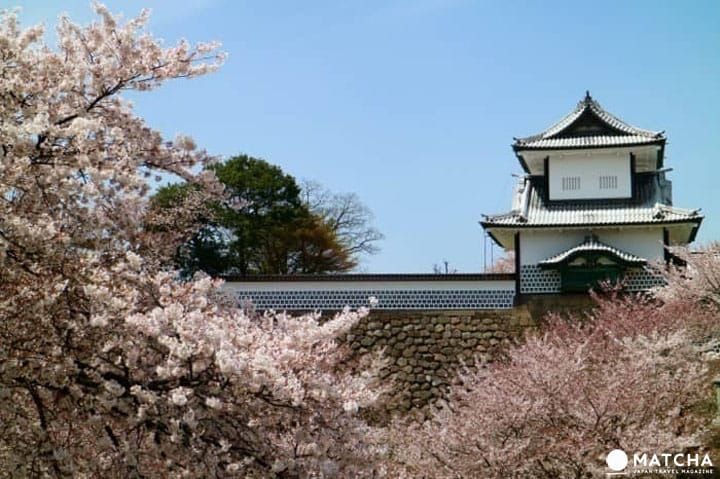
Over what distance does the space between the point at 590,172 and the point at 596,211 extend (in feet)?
2.72

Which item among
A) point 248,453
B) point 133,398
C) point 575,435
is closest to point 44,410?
point 133,398

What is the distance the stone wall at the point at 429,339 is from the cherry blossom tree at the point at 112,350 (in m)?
9.48

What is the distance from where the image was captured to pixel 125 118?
16.3 ft

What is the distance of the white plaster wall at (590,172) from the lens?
1550cm

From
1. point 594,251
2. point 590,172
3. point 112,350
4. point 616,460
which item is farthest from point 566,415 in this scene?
point 590,172

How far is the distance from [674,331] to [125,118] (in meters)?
8.32

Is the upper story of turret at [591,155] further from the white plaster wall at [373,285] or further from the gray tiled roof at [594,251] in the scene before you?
the white plaster wall at [373,285]

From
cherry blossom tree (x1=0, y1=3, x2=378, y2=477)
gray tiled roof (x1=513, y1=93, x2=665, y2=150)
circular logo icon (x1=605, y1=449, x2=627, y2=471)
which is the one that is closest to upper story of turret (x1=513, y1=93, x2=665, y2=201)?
gray tiled roof (x1=513, y1=93, x2=665, y2=150)

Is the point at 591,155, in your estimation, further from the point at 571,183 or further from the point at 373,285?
the point at 373,285

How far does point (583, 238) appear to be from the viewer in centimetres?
1495

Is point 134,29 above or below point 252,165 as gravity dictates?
below

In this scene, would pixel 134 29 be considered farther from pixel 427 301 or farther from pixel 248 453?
pixel 427 301

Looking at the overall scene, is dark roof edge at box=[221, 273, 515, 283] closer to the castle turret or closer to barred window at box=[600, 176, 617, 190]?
the castle turret

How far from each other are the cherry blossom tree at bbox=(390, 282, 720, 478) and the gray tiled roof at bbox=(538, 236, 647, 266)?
3.58m
